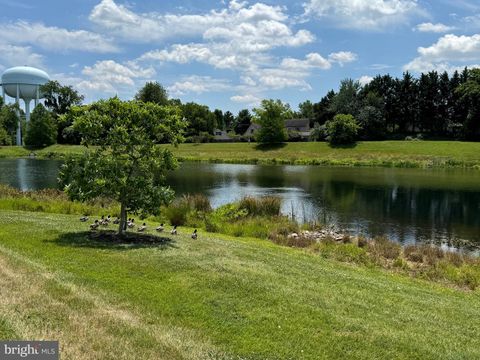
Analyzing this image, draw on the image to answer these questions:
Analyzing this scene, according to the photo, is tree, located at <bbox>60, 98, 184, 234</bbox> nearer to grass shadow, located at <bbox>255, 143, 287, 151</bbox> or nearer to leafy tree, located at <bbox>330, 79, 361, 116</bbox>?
grass shadow, located at <bbox>255, 143, 287, 151</bbox>

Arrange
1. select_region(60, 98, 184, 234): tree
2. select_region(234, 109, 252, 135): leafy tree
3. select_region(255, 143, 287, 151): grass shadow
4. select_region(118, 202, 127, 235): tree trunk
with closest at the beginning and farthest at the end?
select_region(60, 98, 184, 234): tree, select_region(118, 202, 127, 235): tree trunk, select_region(255, 143, 287, 151): grass shadow, select_region(234, 109, 252, 135): leafy tree

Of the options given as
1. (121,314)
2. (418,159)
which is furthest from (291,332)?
(418,159)

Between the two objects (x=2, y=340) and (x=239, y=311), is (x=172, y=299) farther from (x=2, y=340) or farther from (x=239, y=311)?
(x=2, y=340)

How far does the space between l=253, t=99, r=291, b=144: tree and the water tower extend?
204 ft

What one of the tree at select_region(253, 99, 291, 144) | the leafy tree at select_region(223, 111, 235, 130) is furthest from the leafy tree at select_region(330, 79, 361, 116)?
the leafy tree at select_region(223, 111, 235, 130)

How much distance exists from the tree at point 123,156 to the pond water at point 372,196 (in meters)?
13.5

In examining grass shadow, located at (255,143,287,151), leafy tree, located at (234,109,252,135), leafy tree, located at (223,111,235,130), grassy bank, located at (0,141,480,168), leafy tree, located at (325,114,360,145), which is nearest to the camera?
grassy bank, located at (0,141,480,168)

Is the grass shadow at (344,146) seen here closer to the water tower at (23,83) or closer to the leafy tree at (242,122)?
the leafy tree at (242,122)

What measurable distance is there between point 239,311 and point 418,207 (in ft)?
92.2

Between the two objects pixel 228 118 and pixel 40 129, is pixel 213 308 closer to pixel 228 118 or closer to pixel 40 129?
pixel 40 129

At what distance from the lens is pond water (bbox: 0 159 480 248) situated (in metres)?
25.8

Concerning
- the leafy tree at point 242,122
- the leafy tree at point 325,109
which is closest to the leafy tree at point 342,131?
the leafy tree at point 325,109

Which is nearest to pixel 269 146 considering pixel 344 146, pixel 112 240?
pixel 344 146

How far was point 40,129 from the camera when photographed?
4055 inches
